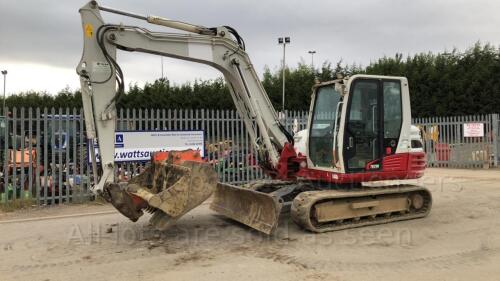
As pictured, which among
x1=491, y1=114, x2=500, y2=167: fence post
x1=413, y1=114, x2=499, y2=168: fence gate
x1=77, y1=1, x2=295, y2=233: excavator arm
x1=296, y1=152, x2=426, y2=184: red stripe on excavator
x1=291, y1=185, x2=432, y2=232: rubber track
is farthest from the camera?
x1=413, y1=114, x2=499, y2=168: fence gate

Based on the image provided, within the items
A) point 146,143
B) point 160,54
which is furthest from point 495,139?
point 160,54

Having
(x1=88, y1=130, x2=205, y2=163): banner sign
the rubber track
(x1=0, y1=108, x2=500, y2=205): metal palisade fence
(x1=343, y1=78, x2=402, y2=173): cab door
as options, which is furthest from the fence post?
(x1=88, y1=130, x2=205, y2=163): banner sign

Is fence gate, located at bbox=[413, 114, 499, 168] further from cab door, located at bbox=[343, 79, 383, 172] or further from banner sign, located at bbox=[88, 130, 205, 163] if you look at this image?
cab door, located at bbox=[343, 79, 383, 172]

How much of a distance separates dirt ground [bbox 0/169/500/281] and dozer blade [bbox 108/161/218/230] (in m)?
0.45

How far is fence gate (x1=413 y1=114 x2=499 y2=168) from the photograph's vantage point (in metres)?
19.3

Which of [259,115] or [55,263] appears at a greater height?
[259,115]

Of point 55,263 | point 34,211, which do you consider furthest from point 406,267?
point 34,211

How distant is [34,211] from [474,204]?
9.41 meters

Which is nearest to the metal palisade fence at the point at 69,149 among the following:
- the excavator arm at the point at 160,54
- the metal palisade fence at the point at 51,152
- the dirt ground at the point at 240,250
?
the metal palisade fence at the point at 51,152

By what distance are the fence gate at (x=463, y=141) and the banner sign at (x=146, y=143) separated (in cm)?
1198

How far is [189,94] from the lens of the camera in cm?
3784

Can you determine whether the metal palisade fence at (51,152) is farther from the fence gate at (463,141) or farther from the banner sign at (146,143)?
→ the fence gate at (463,141)

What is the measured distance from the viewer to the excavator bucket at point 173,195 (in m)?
6.73

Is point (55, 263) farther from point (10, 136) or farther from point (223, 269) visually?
point (10, 136)
